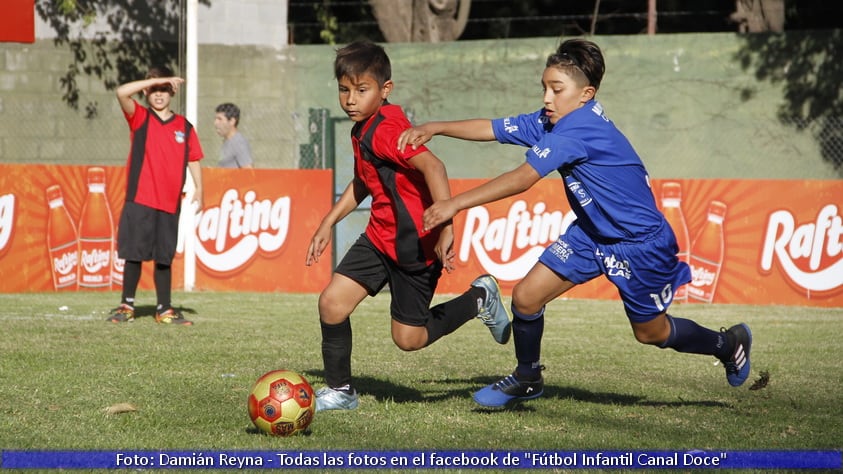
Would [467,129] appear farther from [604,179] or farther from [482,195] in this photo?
[482,195]

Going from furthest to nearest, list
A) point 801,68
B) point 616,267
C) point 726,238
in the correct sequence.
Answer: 1. point 801,68
2. point 726,238
3. point 616,267

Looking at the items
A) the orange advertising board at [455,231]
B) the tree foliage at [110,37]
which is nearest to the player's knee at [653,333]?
the orange advertising board at [455,231]

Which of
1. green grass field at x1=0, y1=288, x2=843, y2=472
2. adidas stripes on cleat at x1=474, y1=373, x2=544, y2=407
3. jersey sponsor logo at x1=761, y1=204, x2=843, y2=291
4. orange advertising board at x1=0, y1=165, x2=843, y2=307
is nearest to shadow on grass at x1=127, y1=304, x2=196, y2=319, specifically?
green grass field at x1=0, y1=288, x2=843, y2=472

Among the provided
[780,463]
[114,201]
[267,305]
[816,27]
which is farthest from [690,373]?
[816,27]

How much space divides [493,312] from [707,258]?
776cm

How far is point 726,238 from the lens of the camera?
13680 mm

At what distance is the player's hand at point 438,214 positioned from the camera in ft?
17.1

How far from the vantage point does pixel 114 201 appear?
13.9 m

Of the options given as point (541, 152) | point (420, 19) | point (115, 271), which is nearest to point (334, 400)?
point (541, 152)

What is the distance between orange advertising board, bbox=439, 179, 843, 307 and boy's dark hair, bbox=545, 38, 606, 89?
7.75 metres

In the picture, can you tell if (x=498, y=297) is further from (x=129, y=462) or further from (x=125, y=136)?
(x=125, y=136)

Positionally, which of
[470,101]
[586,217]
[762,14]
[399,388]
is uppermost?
[762,14]

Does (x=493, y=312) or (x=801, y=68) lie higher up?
(x=801, y=68)

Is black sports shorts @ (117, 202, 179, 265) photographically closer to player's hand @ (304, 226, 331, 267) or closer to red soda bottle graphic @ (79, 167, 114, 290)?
red soda bottle graphic @ (79, 167, 114, 290)
